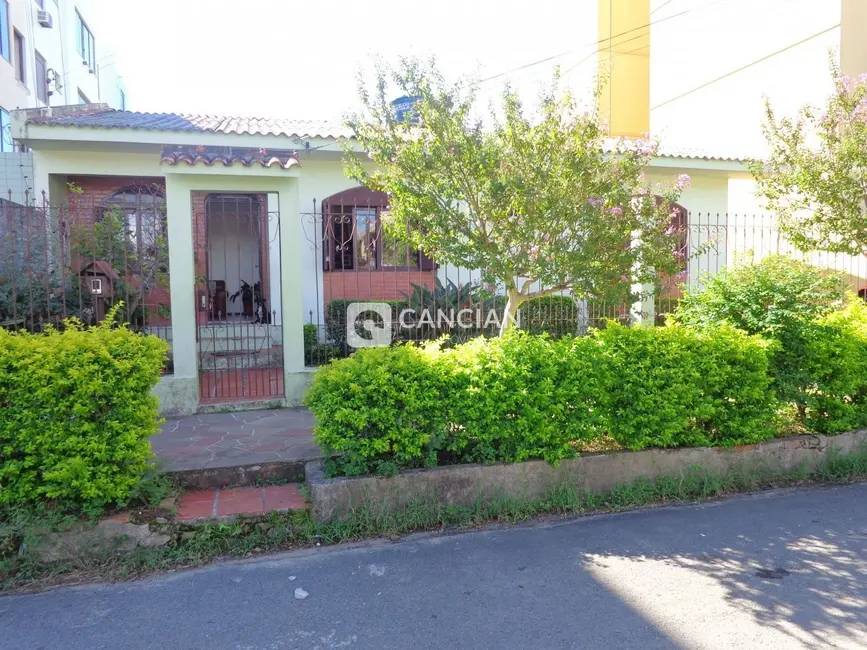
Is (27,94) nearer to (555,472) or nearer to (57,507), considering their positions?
(57,507)

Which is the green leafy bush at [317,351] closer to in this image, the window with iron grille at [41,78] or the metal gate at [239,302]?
the metal gate at [239,302]

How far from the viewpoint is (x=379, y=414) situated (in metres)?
4.12

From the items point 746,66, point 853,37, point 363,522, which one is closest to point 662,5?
point 746,66

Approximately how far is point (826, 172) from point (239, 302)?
10407 mm

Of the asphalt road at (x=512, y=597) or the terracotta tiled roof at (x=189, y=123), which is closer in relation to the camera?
the asphalt road at (x=512, y=597)

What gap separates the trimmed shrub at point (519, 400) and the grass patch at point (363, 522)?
0.38m

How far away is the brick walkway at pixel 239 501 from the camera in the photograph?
4086 millimetres

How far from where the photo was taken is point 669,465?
4781 millimetres

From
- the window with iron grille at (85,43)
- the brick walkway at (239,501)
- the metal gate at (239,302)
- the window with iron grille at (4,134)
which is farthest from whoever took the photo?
the window with iron grille at (85,43)

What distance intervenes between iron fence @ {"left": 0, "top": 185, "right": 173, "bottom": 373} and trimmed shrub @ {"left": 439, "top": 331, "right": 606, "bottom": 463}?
11.8 feet

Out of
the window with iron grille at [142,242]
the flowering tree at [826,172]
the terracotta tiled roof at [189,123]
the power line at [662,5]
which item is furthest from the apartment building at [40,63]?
the power line at [662,5]

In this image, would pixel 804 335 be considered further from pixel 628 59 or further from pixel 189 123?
pixel 628 59

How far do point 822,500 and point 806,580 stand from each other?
1.55m

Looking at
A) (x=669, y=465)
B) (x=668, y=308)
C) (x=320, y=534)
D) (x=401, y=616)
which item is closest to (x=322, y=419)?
(x=320, y=534)
